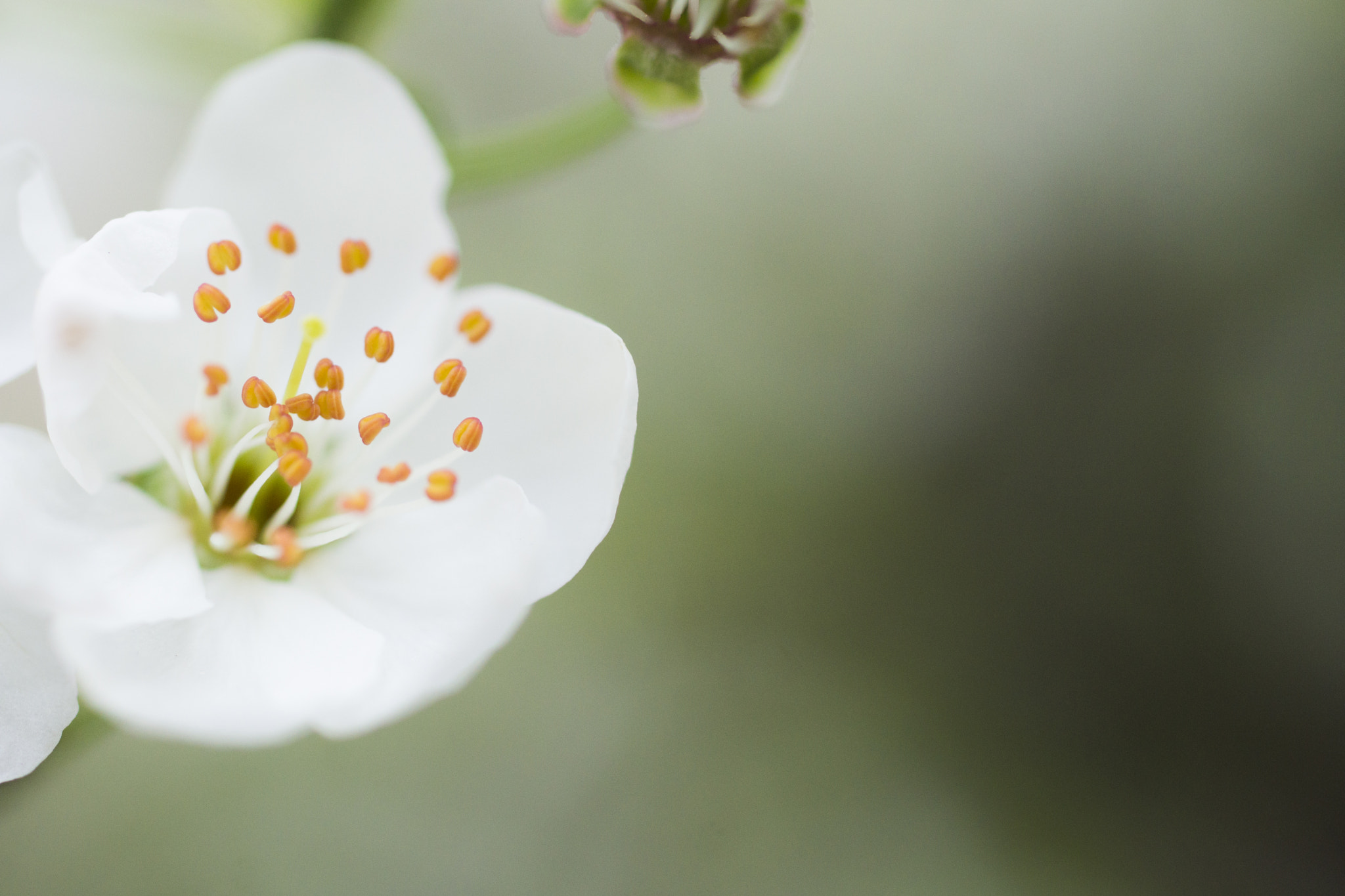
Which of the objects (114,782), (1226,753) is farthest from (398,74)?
(1226,753)

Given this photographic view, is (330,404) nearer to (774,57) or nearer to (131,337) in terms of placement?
(131,337)

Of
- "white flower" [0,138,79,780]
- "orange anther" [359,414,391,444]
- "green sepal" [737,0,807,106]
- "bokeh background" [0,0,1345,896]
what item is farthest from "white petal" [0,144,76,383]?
"bokeh background" [0,0,1345,896]

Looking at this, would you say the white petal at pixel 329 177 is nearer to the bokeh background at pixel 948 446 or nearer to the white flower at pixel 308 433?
the white flower at pixel 308 433

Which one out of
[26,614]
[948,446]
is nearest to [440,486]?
[26,614]

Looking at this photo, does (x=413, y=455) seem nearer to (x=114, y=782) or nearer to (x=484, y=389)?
(x=484, y=389)

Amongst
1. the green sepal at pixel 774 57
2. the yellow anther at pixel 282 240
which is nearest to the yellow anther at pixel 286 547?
the yellow anther at pixel 282 240

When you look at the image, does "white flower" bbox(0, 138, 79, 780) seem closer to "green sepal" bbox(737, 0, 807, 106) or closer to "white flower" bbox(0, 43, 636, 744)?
"white flower" bbox(0, 43, 636, 744)
